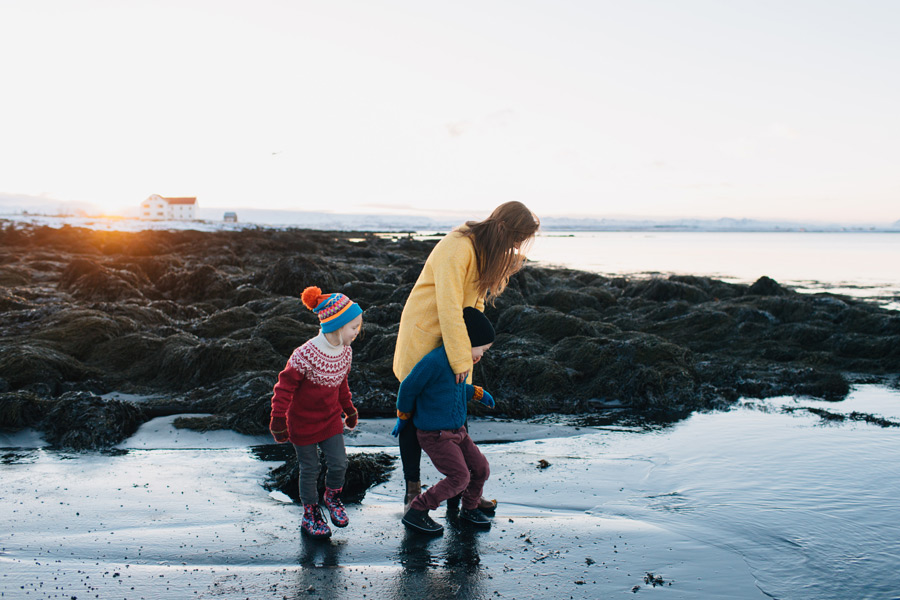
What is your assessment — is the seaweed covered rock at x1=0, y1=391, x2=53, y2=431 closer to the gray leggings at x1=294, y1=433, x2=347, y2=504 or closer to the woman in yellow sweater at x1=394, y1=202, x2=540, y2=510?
the gray leggings at x1=294, y1=433, x2=347, y2=504

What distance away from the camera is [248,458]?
14.3 feet

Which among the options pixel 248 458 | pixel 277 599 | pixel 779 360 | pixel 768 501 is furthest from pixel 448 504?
pixel 779 360

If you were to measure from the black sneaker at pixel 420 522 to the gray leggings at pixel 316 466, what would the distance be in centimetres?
43

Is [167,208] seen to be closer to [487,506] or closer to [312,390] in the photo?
[312,390]

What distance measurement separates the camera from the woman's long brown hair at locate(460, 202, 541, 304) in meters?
3.27

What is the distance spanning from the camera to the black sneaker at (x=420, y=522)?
3.21 metres

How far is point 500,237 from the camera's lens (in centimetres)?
326

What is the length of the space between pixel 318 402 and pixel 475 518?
1.06 meters

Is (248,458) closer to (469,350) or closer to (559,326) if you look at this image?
(469,350)

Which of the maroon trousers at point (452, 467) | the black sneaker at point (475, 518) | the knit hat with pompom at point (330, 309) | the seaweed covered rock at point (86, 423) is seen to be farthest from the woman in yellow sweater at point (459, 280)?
the seaweed covered rock at point (86, 423)

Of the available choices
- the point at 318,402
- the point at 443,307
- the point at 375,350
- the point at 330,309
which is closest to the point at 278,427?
the point at 318,402

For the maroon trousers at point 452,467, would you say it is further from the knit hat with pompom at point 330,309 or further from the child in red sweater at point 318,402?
the knit hat with pompom at point 330,309

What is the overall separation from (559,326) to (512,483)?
507 centimetres

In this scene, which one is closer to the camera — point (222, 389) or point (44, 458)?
point (44, 458)
